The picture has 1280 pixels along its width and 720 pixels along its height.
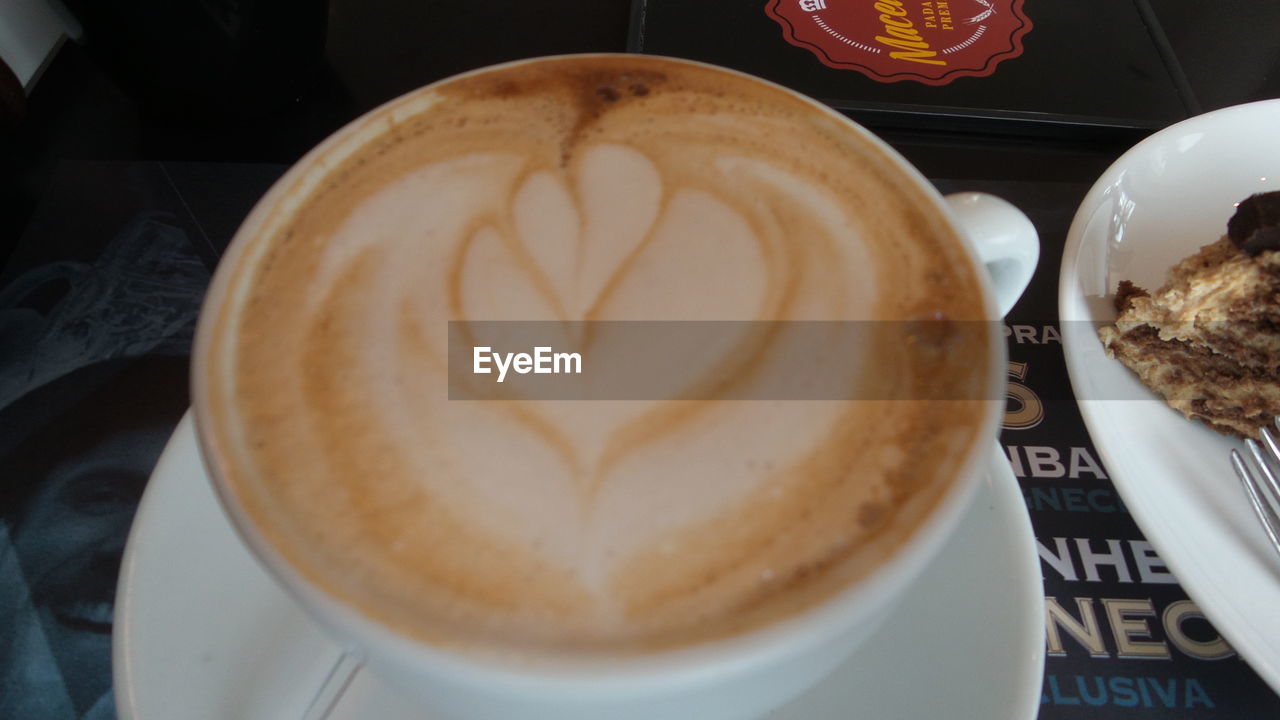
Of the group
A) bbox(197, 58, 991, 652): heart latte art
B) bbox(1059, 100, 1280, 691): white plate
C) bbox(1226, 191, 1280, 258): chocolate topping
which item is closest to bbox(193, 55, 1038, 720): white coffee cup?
bbox(197, 58, 991, 652): heart latte art

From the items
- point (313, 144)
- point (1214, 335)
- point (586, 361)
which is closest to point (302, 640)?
point (586, 361)

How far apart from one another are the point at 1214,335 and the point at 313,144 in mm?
1129

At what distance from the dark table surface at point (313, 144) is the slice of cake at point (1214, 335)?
0.09 m

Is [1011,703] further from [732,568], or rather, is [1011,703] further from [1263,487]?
[1263,487]

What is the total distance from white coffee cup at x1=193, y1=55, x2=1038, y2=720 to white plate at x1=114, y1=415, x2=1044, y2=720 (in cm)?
13

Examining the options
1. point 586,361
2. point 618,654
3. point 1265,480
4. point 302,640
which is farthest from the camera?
point 1265,480

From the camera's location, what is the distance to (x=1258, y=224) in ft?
2.54

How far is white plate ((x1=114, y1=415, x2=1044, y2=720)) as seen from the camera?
56 cm

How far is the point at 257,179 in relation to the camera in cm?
106

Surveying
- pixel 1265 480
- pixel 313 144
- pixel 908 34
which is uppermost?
pixel 908 34

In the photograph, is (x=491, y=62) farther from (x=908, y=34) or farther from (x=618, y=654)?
(x=618, y=654)

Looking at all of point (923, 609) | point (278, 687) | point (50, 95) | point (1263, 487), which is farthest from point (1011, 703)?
point (50, 95)

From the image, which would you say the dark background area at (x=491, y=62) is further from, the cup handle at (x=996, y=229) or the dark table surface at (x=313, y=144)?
the cup handle at (x=996, y=229)

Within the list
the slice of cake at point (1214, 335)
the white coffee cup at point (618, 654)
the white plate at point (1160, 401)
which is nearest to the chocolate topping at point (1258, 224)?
the slice of cake at point (1214, 335)
